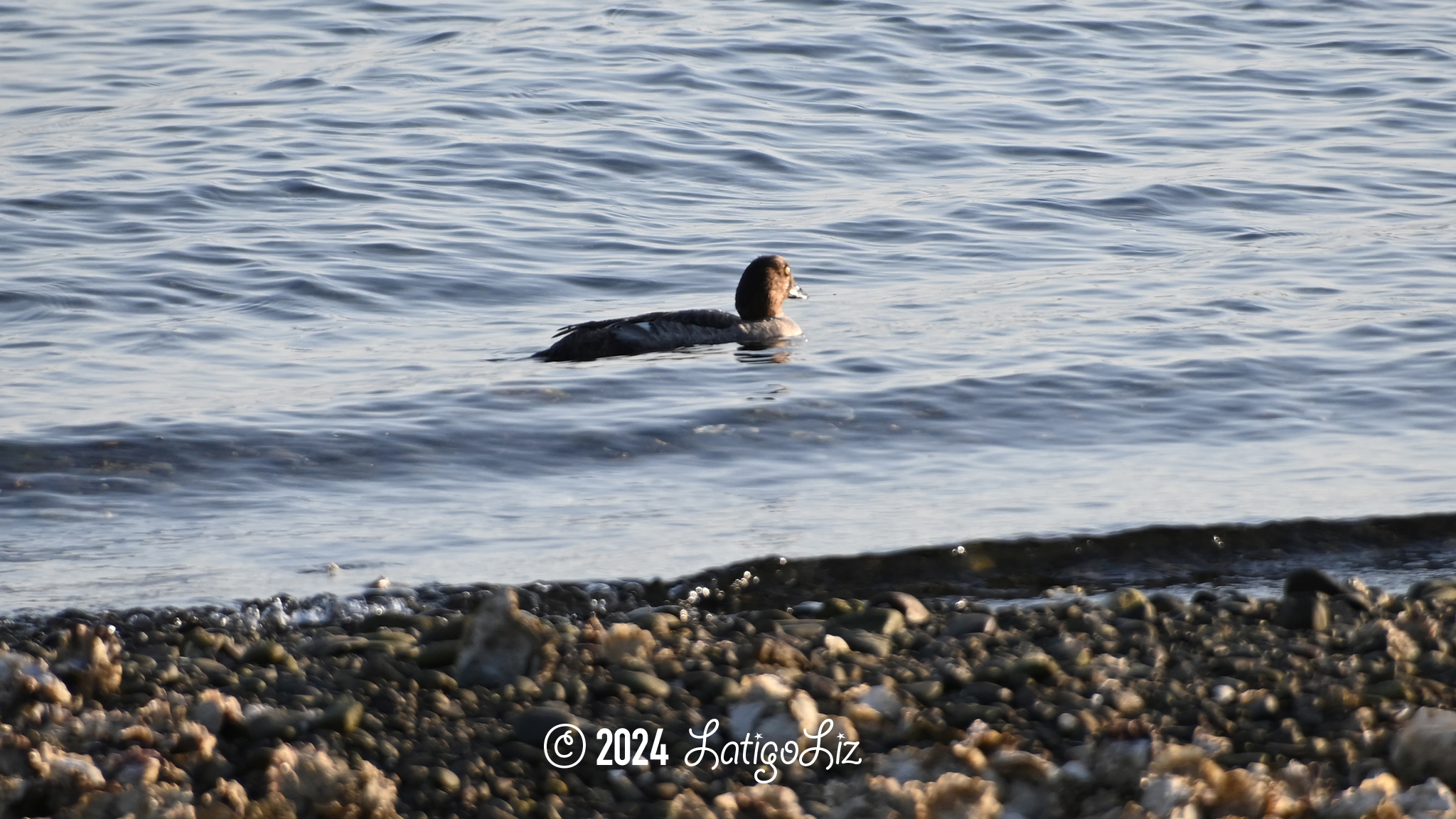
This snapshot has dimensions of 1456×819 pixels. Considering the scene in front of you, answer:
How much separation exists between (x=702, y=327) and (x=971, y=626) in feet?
20.6

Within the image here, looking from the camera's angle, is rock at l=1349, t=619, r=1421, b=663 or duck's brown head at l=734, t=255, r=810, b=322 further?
duck's brown head at l=734, t=255, r=810, b=322

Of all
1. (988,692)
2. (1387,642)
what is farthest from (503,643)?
(1387,642)

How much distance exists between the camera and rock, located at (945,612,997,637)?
17.0 feet

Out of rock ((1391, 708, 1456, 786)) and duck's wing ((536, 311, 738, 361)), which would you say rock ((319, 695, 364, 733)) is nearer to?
rock ((1391, 708, 1456, 786))

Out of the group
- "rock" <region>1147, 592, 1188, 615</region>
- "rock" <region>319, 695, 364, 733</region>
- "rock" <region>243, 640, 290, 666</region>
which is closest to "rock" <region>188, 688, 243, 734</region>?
"rock" <region>319, 695, 364, 733</region>

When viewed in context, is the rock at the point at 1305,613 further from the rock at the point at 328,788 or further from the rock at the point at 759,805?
the rock at the point at 328,788

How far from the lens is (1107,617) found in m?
5.30

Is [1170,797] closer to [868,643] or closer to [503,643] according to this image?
[868,643]

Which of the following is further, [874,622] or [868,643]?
[874,622]

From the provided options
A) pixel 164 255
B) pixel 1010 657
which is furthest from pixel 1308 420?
pixel 164 255

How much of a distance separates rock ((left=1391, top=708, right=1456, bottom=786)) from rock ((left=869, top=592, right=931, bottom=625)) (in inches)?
64.0

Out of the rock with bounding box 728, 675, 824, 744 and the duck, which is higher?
the rock with bounding box 728, 675, 824, 744

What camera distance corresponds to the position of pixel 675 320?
1102cm

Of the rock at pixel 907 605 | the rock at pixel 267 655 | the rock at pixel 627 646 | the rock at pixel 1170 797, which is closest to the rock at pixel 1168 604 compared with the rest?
the rock at pixel 907 605
